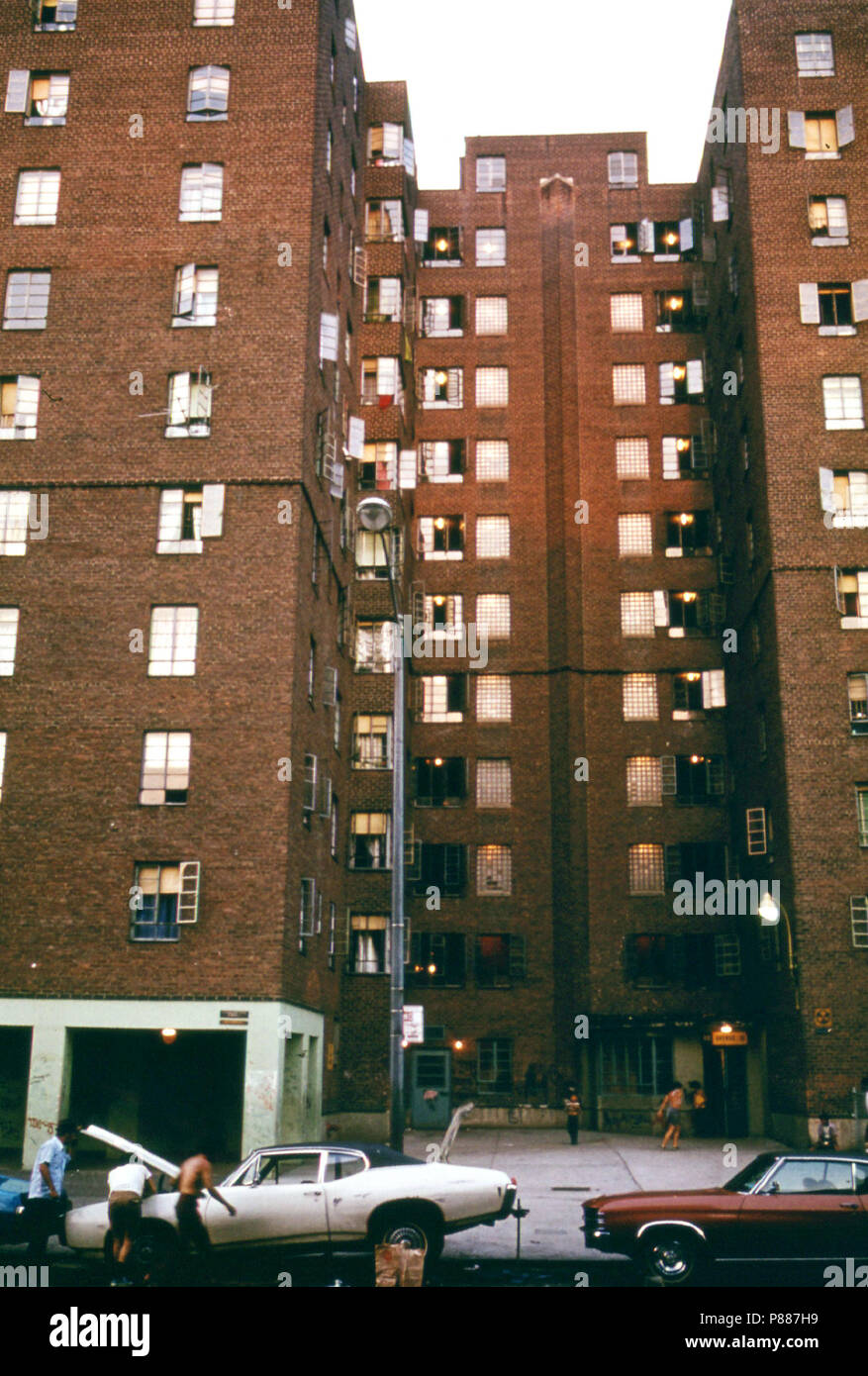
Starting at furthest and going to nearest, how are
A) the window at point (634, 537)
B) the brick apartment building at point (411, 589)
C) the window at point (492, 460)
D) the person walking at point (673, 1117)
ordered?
the window at point (492, 460), the window at point (634, 537), the person walking at point (673, 1117), the brick apartment building at point (411, 589)

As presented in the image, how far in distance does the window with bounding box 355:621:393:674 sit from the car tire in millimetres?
28696

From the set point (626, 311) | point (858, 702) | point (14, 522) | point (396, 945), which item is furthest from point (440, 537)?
point (396, 945)

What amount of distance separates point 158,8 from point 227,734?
68.7 ft

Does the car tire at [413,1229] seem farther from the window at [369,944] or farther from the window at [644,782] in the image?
the window at [644,782]

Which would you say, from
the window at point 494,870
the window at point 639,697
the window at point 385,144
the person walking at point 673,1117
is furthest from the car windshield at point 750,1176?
the window at point 385,144

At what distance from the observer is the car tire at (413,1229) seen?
14992mm

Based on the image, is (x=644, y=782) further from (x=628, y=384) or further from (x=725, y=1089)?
(x=628, y=384)

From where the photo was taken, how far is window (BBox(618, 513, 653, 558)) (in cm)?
4888

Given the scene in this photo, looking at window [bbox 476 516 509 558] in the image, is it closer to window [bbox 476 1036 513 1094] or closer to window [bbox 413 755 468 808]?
window [bbox 413 755 468 808]

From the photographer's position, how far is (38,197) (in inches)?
1326

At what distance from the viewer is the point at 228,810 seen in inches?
1147

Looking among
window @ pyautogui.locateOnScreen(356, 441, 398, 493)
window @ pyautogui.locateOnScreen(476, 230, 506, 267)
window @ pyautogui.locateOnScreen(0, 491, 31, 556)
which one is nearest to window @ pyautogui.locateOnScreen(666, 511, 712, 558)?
→ window @ pyautogui.locateOnScreen(356, 441, 398, 493)

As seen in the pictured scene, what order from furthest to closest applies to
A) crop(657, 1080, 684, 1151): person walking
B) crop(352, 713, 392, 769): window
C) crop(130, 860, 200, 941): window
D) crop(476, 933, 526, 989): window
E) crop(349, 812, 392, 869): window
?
crop(476, 933, 526, 989): window → crop(352, 713, 392, 769): window → crop(349, 812, 392, 869): window → crop(657, 1080, 684, 1151): person walking → crop(130, 860, 200, 941): window

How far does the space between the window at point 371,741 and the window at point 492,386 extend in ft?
51.4
